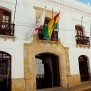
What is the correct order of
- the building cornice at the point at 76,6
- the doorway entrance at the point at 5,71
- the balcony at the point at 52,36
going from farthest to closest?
the building cornice at the point at 76,6, the balcony at the point at 52,36, the doorway entrance at the point at 5,71

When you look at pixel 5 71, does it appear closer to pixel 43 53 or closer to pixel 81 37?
pixel 43 53

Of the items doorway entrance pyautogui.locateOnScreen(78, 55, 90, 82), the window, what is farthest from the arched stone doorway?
doorway entrance pyautogui.locateOnScreen(78, 55, 90, 82)

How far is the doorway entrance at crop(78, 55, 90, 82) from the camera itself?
58.6ft

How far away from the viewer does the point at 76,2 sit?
18281 millimetres

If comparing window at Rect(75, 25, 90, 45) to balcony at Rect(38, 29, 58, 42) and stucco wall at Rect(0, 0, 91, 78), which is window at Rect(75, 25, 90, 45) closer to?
stucco wall at Rect(0, 0, 91, 78)

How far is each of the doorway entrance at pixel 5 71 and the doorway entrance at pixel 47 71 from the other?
3.14 m

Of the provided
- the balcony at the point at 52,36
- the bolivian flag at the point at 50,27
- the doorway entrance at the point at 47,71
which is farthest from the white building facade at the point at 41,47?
the bolivian flag at the point at 50,27

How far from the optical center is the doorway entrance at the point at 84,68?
17859 millimetres

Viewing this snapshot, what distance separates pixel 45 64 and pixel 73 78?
2565 millimetres

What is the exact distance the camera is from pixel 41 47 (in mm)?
15055

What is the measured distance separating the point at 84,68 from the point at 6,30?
8.31 metres

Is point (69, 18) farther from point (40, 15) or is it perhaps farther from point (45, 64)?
point (45, 64)

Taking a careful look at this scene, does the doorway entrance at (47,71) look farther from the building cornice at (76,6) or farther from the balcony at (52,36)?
the building cornice at (76,6)

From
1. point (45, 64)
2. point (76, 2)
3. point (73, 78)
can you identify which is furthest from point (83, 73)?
point (76, 2)
